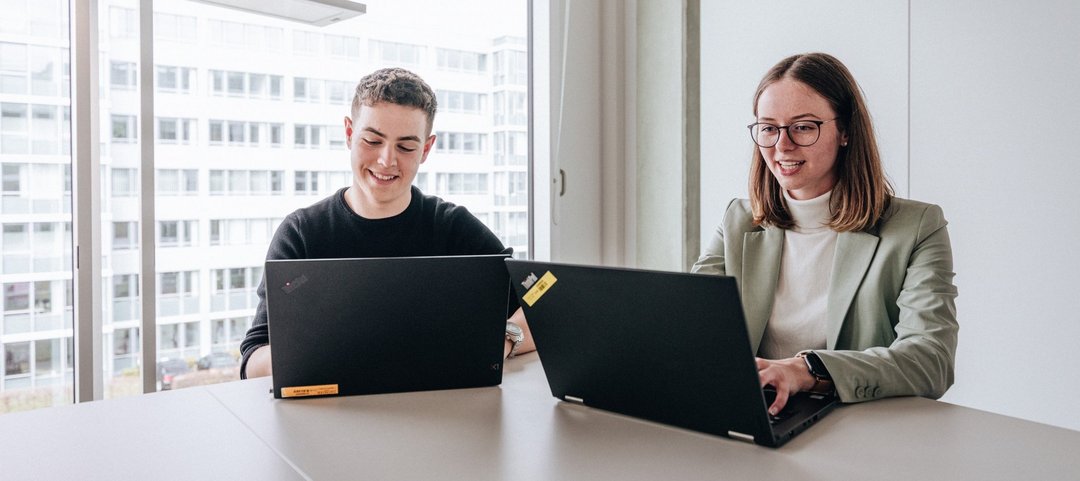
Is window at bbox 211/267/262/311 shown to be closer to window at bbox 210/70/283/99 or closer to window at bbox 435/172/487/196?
window at bbox 210/70/283/99

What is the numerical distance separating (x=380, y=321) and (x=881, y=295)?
1.04 metres

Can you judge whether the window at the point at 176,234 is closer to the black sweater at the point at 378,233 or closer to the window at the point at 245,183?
the window at the point at 245,183

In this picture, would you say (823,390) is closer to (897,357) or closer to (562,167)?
(897,357)

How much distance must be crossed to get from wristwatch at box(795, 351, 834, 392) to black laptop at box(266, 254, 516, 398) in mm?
523

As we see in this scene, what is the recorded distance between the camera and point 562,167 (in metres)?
2.98

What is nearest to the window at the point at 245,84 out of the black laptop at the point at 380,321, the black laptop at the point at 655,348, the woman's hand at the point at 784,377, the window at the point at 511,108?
the window at the point at 511,108

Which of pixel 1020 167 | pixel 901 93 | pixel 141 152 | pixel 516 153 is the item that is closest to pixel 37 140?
pixel 141 152

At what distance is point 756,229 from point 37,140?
1.79 meters

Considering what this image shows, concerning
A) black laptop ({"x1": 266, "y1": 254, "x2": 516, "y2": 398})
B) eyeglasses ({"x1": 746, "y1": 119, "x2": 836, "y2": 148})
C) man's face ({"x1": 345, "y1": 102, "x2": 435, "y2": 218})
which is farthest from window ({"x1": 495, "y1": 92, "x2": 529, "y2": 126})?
black laptop ({"x1": 266, "y1": 254, "x2": 516, "y2": 398})

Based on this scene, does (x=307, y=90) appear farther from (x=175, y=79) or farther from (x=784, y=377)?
(x=784, y=377)

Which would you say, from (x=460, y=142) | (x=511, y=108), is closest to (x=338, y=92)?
(x=460, y=142)

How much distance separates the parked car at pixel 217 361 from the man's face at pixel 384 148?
0.69 m

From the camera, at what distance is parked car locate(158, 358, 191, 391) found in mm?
2094

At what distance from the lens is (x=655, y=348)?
110cm
